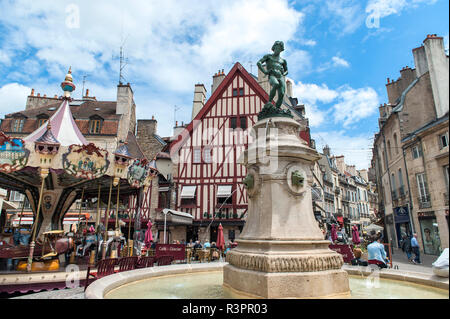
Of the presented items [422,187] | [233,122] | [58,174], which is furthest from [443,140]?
[233,122]

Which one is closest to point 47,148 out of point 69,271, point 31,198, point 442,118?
point 69,271

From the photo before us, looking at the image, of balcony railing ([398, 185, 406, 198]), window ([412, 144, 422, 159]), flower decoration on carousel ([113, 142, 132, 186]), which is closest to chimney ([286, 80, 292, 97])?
balcony railing ([398, 185, 406, 198])

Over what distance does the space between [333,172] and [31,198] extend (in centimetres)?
2827

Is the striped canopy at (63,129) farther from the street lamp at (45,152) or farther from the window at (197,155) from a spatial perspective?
the window at (197,155)

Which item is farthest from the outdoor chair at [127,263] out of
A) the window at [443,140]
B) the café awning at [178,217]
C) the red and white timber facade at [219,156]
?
the red and white timber facade at [219,156]

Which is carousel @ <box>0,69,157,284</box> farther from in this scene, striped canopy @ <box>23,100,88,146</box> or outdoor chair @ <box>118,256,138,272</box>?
outdoor chair @ <box>118,256,138,272</box>

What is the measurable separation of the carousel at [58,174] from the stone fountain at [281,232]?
15.5 ft

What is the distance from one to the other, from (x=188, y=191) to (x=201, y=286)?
12.6 metres

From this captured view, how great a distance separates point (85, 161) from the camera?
23.1ft

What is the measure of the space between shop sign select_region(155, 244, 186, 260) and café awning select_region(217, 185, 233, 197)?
6341mm

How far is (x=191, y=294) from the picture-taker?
11.3ft

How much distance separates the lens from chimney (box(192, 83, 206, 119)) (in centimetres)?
2075

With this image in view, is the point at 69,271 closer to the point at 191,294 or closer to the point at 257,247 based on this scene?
the point at 191,294

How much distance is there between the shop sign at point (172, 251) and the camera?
9.37 meters
